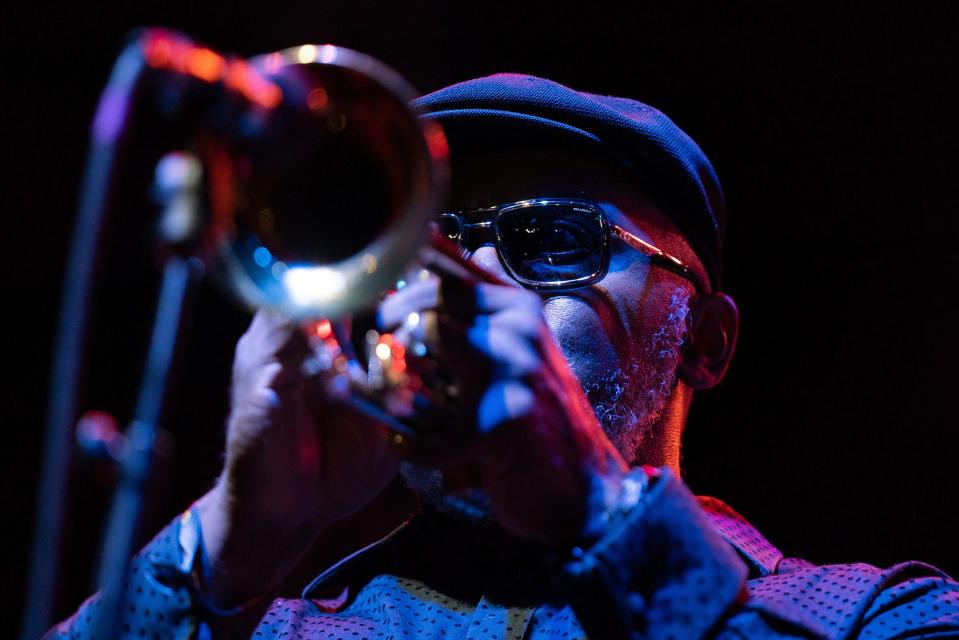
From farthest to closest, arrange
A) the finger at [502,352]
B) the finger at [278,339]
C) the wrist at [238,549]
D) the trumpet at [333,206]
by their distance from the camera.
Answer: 1. the wrist at [238,549]
2. the finger at [278,339]
3. the finger at [502,352]
4. the trumpet at [333,206]

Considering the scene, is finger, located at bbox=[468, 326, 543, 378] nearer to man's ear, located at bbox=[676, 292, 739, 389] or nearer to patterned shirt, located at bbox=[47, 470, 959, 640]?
patterned shirt, located at bbox=[47, 470, 959, 640]

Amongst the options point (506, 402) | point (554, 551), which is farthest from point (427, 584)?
point (506, 402)

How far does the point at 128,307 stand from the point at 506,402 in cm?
218

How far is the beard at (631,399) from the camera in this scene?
108 inches

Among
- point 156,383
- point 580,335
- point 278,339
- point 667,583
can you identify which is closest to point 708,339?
point 580,335

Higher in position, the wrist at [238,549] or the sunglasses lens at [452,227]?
the sunglasses lens at [452,227]

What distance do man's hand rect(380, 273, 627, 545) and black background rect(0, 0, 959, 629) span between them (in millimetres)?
1858

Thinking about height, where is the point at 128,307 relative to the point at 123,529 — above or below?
below

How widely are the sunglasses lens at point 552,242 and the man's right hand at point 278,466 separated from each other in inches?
39.4

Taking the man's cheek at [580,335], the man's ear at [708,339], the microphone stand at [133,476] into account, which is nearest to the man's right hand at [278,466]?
the microphone stand at [133,476]

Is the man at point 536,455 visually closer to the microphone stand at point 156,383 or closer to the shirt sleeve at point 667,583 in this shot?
the shirt sleeve at point 667,583

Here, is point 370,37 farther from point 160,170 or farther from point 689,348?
point 160,170

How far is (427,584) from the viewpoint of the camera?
265 cm

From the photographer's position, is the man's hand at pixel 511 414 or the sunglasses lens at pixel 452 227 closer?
the man's hand at pixel 511 414
